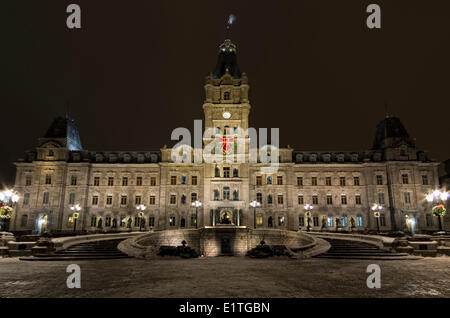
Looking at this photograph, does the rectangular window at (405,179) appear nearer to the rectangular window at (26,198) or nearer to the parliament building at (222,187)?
the parliament building at (222,187)

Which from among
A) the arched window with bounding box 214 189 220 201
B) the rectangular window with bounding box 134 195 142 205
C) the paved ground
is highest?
the arched window with bounding box 214 189 220 201

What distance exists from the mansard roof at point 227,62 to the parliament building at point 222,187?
1.87 meters

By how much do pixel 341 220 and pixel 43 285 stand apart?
50547 mm

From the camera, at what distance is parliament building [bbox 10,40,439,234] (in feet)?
167

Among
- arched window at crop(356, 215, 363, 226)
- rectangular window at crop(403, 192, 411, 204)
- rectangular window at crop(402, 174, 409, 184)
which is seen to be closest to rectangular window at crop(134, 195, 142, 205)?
arched window at crop(356, 215, 363, 226)

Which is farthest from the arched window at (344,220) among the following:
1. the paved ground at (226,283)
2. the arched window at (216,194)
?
the paved ground at (226,283)

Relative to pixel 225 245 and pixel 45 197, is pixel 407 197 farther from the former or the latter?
pixel 45 197

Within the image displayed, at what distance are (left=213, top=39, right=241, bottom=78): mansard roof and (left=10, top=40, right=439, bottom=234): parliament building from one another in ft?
6.13

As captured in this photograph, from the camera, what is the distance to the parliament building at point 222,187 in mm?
50969

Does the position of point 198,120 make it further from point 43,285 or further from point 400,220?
point 43,285

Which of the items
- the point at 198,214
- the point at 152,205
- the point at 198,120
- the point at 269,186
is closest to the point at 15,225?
the point at 152,205

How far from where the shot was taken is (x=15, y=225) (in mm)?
50375

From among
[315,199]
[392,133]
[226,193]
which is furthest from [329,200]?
[226,193]

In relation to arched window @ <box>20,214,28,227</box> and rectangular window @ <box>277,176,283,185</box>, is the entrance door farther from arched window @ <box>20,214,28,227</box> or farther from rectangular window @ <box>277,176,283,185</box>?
arched window @ <box>20,214,28,227</box>
